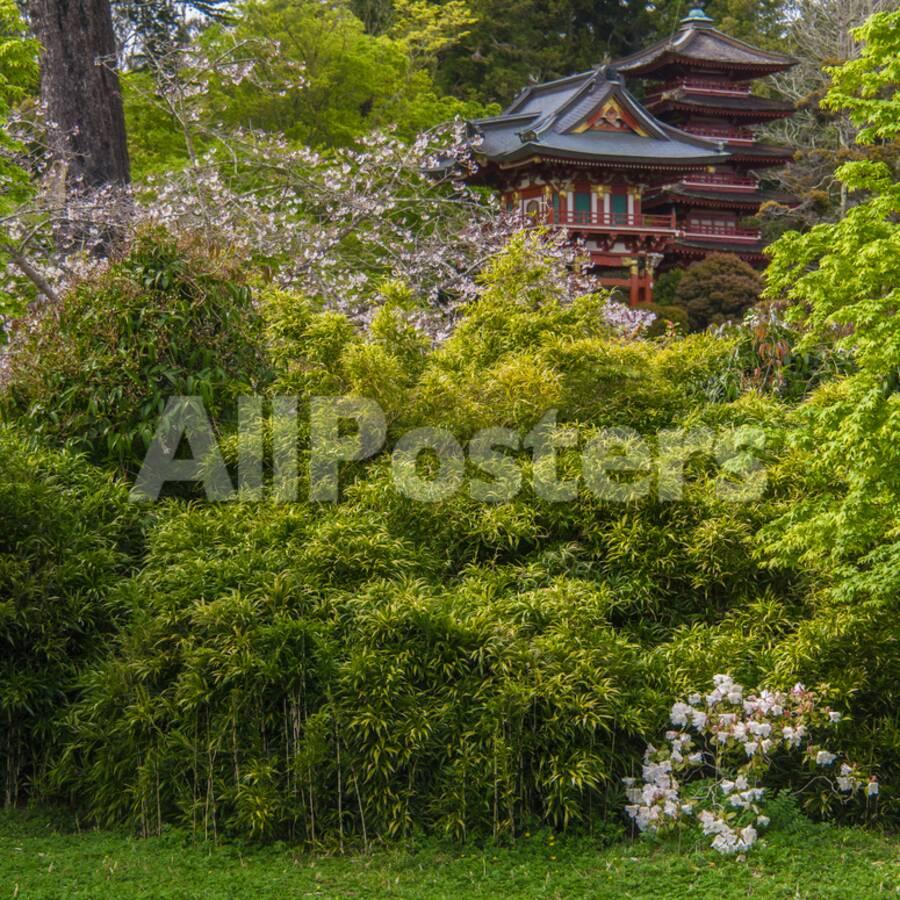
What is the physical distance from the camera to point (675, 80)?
24312 millimetres

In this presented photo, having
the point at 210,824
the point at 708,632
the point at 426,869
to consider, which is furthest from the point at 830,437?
the point at 210,824

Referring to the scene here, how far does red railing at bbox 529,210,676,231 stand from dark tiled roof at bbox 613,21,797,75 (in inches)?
177

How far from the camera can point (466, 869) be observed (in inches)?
149

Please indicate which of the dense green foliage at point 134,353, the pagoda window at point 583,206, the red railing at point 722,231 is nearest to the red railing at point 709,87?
the red railing at point 722,231

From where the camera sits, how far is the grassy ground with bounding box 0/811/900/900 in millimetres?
3598

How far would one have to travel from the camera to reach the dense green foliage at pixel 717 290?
18156mm

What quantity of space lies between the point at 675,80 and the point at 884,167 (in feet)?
70.0

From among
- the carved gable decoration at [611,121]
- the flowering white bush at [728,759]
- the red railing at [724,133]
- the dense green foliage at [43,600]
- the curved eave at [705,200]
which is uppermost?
the red railing at [724,133]

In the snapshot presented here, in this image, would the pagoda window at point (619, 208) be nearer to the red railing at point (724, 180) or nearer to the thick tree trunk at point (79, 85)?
the red railing at point (724, 180)

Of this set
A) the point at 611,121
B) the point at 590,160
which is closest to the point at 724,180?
the point at 611,121

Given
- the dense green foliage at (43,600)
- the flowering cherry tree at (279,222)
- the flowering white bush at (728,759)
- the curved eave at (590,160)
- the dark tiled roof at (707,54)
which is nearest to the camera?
the flowering white bush at (728,759)

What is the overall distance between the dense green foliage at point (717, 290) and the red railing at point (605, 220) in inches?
59.6

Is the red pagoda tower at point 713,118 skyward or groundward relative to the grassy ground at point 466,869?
skyward

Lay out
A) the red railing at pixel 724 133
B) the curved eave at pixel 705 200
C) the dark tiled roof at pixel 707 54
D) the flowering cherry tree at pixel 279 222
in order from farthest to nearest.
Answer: the red railing at pixel 724 133 → the dark tiled roof at pixel 707 54 → the curved eave at pixel 705 200 → the flowering cherry tree at pixel 279 222
